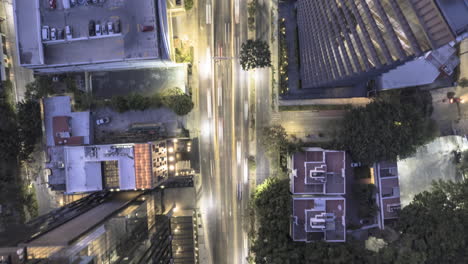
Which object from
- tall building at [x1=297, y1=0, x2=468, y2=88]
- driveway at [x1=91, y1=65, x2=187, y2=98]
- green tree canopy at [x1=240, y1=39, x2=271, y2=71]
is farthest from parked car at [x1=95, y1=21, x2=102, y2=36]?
tall building at [x1=297, y1=0, x2=468, y2=88]

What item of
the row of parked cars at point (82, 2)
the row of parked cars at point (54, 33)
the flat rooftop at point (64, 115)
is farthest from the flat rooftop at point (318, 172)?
the row of parked cars at point (54, 33)

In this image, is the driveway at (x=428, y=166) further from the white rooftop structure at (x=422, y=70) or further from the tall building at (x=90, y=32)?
the tall building at (x=90, y=32)

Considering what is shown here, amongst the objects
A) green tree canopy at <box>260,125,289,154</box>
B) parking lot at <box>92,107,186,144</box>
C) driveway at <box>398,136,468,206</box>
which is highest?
parking lot at <box>92,107,186,144</box>

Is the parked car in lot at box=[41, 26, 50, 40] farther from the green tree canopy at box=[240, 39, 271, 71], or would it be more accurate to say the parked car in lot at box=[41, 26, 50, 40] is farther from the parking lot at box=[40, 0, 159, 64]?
the green tree canopy at box=[240, 39, 271, 71]

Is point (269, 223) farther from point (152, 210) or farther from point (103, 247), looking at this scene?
point (103, 247)

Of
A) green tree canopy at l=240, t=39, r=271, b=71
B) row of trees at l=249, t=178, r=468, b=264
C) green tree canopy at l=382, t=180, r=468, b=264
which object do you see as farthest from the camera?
green tree canopy at l=240, t=39, r=271, b=71

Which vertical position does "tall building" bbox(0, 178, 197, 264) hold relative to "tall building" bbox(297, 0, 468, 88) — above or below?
below
